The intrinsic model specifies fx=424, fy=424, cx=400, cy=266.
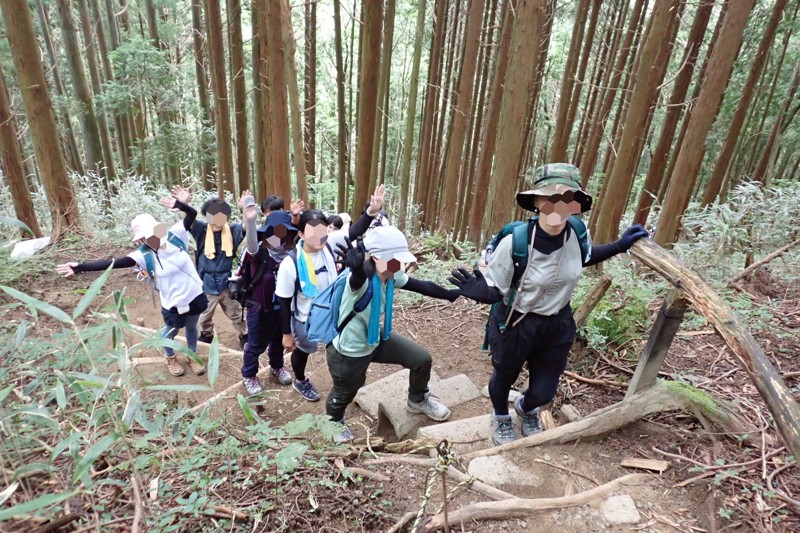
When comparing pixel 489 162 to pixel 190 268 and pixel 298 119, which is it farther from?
pixel 190 268

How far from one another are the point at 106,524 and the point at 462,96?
9.40 metres

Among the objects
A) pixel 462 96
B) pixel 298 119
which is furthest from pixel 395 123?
pixel 298 119

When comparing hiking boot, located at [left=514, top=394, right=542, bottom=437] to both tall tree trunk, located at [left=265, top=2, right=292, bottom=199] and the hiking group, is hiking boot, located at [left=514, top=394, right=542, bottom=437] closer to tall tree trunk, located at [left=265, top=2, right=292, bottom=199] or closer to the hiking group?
the hiking group

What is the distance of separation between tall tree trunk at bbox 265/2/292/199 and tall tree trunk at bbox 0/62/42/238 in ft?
11.5

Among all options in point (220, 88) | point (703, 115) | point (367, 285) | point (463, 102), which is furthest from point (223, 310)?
point (463, 102)

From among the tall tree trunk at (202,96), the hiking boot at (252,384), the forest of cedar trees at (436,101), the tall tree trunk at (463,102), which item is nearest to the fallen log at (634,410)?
the hiking boot at (252,384)

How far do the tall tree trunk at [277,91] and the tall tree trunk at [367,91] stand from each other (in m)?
1.06

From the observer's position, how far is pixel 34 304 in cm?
125

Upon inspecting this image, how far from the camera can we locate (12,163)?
20.0ft

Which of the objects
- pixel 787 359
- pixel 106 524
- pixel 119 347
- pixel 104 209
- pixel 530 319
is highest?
pixel 119 347

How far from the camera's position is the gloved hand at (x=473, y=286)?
7.95ft

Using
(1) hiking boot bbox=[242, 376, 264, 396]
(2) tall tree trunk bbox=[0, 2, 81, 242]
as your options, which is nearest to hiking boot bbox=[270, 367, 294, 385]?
(1) hiking boot bbox=[242, 376, 264, 396]

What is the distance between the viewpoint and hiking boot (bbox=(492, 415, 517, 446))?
2840 millimetres

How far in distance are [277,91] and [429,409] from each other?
451cm
